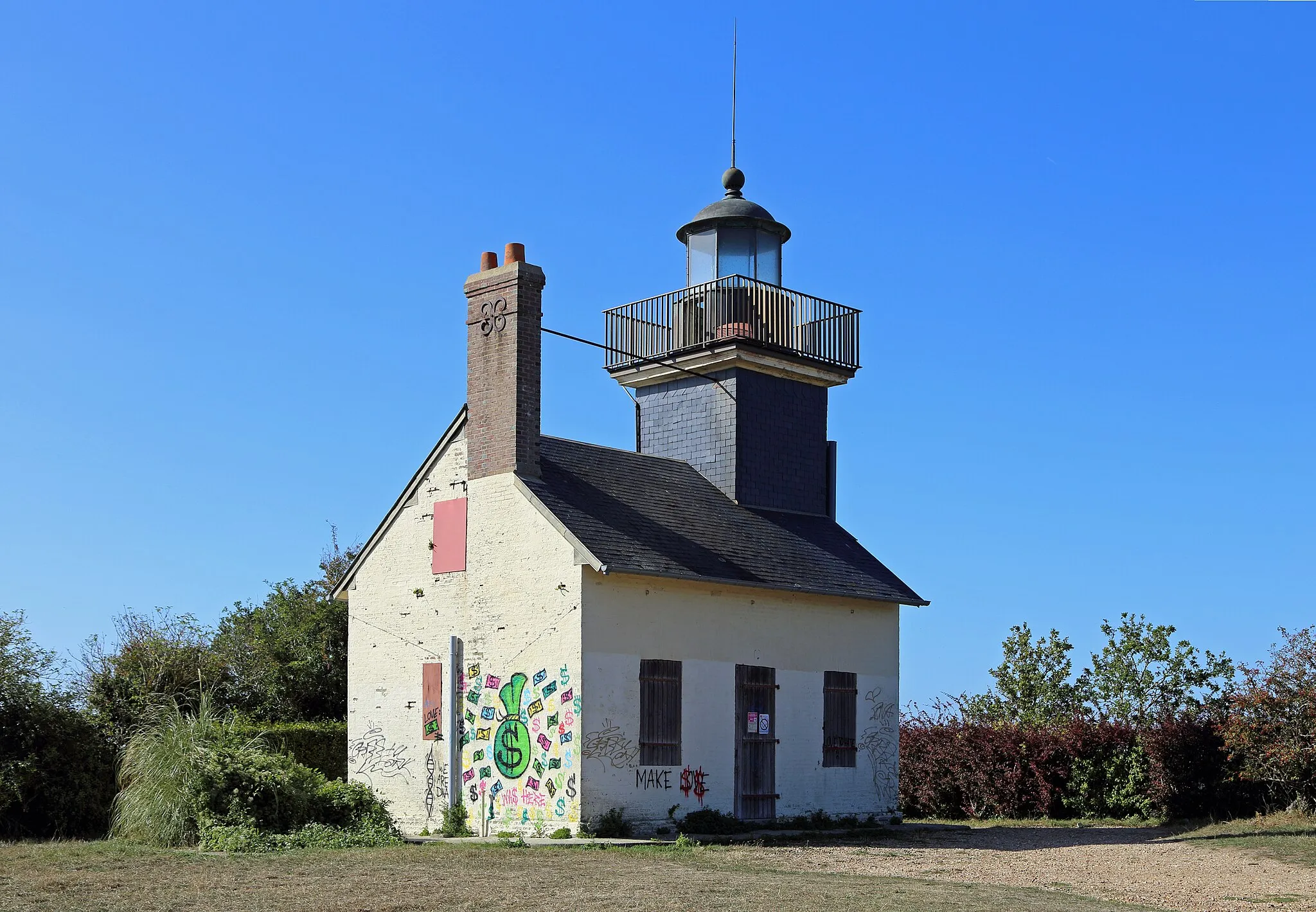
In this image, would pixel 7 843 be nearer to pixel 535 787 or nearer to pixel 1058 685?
A: pixel 535 787

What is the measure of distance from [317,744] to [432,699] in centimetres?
318

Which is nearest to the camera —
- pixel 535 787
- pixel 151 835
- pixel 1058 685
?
pixel 151 835

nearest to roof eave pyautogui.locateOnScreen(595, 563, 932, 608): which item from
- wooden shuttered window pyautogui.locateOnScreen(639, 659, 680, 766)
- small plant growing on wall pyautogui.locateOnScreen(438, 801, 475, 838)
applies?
wooden shuttered window pyautogui.locateOnScreen(639, 659, 680, 766)

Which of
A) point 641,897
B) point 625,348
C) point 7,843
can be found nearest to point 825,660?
point 625,348

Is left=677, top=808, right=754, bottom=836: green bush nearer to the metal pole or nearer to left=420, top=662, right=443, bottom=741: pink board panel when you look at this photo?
the metal pole

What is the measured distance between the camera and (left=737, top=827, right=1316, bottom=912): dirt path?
40.4 ft

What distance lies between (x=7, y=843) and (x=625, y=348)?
452 inches

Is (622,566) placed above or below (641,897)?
above

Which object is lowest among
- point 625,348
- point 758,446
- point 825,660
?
point 825,660

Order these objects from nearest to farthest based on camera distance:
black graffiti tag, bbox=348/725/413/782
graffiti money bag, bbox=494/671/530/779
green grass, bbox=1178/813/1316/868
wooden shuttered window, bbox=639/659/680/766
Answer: green grass, bbox=1178/813/1316/868 < graffiti money bag, bbox=494/671/530/779 < wooden shuttered window, bbox=639/659/680/766 < black graffiti tag, bbox=348/725/413/782

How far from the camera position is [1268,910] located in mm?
11328

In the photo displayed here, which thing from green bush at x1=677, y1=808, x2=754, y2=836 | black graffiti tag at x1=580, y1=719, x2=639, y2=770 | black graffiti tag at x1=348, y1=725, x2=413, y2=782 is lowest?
green bush at x1=677, y1=808, x2=754, y2=836

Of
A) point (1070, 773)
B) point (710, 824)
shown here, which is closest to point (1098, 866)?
point (710, 824)

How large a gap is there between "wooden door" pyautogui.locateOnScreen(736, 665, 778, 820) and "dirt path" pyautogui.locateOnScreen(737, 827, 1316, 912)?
185 centimetres
